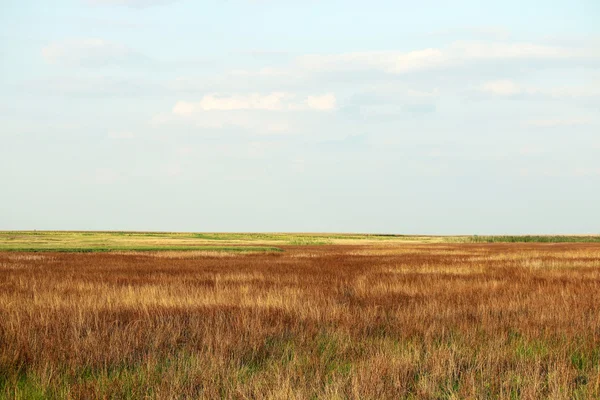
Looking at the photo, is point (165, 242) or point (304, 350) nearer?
point (304, 350)

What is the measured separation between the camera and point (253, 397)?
18.1ft

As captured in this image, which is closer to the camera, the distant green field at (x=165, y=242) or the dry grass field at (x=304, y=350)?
the dry grass field at (x=304, y=350)

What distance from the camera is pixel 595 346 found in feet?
25.6

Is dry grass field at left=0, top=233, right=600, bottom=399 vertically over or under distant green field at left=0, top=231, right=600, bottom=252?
over

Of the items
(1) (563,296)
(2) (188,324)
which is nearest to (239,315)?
(2) (188,324)

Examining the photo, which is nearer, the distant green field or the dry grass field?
the dry grass field

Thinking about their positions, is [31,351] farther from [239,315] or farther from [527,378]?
[527,378]

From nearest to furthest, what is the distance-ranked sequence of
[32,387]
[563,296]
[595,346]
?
[32,387]
[595,346]
[563,296]

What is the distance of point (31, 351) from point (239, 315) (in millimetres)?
3909

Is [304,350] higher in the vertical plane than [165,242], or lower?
higher

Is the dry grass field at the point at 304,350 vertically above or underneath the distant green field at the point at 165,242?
above

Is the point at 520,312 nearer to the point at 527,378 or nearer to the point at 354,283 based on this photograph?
the point at 527,378

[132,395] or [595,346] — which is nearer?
[132,395]

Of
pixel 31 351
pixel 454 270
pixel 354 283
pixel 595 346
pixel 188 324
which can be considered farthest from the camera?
pixel 454 270
